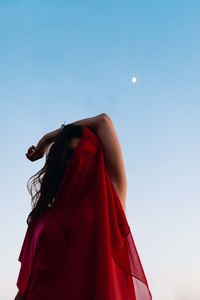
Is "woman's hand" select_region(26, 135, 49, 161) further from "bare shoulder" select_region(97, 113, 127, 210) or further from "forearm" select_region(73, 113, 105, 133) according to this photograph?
"bare shoulder" select_region(97, 113, 127, 210)

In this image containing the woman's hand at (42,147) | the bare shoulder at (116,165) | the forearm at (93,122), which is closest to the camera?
the bare shoulder at (116,165)

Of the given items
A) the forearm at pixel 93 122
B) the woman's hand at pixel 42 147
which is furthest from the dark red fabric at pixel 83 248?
the woman's hand at pixel 42 147

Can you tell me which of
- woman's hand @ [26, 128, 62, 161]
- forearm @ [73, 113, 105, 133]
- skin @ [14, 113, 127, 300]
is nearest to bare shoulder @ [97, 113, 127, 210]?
skin @ [14, 113, 127, 300]

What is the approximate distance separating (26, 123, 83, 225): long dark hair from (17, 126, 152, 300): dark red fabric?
117 mm

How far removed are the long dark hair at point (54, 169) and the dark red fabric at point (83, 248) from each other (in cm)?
12

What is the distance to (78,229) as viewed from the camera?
243 cm

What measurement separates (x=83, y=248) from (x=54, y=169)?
24.1 inches

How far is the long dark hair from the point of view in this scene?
2.74 metres

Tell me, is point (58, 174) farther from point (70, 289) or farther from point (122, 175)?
point (70, 289)

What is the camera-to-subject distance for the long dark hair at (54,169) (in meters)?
2.74

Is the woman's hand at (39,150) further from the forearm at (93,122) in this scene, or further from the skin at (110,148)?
the forearm at (93,122)

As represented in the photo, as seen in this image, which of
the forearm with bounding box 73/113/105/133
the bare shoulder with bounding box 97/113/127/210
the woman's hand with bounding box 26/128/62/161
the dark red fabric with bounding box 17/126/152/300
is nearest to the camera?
the dark red fabric with bounding box 17/126/152/300

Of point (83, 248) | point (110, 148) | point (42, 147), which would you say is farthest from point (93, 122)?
point (83, 248)

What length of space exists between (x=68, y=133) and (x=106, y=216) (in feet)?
2.23
